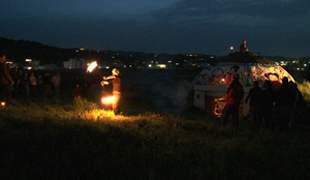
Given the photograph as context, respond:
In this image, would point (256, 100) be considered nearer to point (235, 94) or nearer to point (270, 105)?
point (270, 105)

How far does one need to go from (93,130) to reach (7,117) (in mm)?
2733

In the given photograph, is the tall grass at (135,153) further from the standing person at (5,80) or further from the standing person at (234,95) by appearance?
the standing person at (5,80)

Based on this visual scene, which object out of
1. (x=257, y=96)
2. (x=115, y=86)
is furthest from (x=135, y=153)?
(x=115, y=86)

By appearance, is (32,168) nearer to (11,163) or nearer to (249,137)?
(11,163)

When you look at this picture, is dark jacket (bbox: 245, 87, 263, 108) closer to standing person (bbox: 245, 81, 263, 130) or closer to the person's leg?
standing person (bbox: 245, 81, 263, 130)

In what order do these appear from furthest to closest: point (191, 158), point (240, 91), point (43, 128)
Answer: point (240, 91) → point (43, 128) → point (191, 158)

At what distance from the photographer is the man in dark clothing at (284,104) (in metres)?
9.64

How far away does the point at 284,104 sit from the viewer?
977 centimetres

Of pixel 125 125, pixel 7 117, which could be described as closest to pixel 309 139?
pixel 125 125

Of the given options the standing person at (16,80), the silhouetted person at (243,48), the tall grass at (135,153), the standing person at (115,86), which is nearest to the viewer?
the tall grass at (135,153)

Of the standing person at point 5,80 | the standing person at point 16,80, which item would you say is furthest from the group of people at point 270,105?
the standing person at point 16,80

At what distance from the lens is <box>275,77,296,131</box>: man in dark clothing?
9641 mm

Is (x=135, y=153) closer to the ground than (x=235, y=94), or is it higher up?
closer to the ground

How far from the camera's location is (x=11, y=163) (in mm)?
5473
